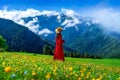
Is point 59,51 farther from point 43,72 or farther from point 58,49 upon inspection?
point 43,72

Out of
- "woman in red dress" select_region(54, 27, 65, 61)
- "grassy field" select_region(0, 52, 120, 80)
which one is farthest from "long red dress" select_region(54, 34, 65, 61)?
"grassy field" select_region(0, 52, 120, 80)

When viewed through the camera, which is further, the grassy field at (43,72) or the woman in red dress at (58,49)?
the woman in red dress at (58,49)

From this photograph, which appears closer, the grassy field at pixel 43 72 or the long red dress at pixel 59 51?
the grassy field at pixel 43 72

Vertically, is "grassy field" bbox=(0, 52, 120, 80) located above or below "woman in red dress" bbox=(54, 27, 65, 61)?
below

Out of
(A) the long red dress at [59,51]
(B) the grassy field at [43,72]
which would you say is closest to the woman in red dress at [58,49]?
(A) the long red dress at [59,51]

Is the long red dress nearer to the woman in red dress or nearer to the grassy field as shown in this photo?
the woman in red dress

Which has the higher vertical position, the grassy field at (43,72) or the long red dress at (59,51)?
the long red dress at (59,51)

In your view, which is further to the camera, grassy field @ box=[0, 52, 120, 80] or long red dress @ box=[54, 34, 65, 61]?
long red dress @ box=[54, 34, 65, 61]

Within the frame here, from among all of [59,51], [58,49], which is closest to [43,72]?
[59,51]

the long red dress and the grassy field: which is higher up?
the long red dress

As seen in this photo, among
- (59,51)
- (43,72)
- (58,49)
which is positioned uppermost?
(58,49)

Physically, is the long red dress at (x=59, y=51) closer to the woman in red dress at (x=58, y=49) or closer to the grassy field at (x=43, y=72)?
the woman in red dress at (x=58, y=49)

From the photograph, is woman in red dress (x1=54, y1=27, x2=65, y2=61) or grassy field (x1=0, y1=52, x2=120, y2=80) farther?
woman in red dress (x1=54, y1=27, x2=65, y2=61)

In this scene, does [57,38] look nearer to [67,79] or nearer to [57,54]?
[57,54]
